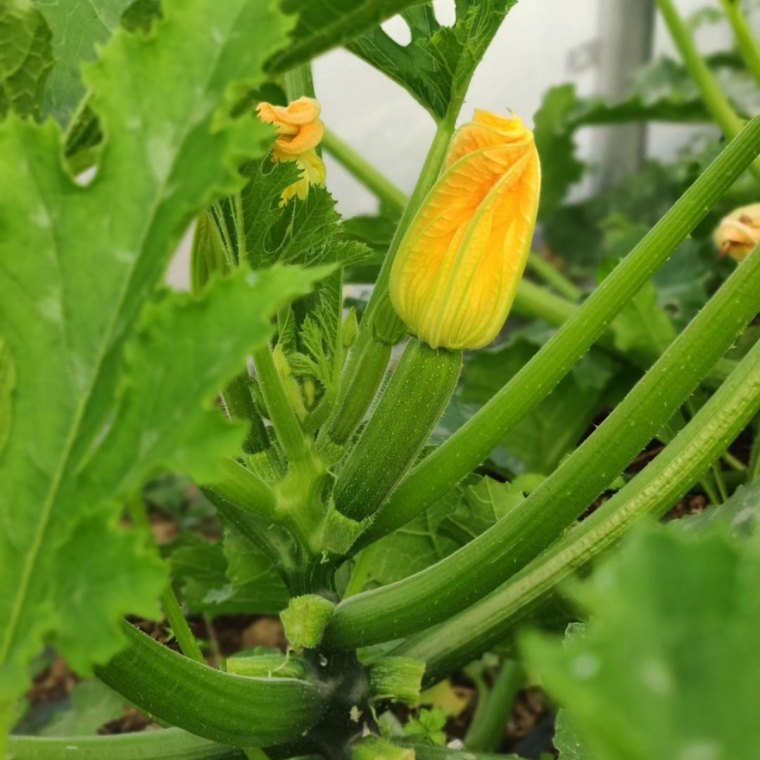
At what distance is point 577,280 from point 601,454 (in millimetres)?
1999

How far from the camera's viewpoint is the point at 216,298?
0.48 metres

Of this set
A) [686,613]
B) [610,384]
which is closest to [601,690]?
[686,613]

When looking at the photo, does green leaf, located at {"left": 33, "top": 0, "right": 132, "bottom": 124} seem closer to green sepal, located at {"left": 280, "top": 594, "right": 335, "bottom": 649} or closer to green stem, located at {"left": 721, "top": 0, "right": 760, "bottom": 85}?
green sepal, located at {"left": 280, "top": 594, "right": 335, "bottom": 649}

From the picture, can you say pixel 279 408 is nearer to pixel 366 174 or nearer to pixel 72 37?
pixel 72 37

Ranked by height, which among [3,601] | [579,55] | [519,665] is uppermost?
[579,55]

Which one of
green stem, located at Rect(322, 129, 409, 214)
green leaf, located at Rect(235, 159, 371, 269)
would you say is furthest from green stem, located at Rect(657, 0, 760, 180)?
green leaf, located at Rect(235, 159, 371, 269)

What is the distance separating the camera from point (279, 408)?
0.74 metres

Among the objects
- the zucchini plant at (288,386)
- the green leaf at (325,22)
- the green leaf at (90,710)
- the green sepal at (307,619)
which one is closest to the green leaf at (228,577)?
the zucchini plant at (288,386)

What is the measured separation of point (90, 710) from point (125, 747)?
60 cm

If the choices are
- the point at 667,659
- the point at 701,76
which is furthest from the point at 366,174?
the point at 667,659

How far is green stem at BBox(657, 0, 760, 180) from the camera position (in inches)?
50.7

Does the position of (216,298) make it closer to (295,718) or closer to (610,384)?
(295,718)

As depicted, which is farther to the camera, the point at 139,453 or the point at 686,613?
the point at 139,453

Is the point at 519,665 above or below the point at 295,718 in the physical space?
below
